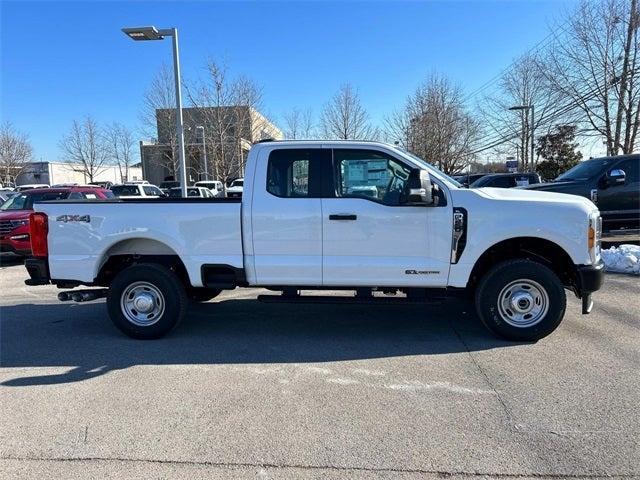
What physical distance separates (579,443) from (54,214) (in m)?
5.59

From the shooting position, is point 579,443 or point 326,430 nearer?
point 579,443

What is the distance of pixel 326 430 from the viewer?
355 cm

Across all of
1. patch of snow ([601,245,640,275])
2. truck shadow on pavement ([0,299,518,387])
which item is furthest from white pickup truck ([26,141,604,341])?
patch of snow ([601,245,640,275])

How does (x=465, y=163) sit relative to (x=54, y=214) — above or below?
above

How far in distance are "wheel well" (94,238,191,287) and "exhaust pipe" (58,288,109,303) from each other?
0.14 metres

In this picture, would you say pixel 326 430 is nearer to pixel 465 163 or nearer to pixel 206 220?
pixel 206 220

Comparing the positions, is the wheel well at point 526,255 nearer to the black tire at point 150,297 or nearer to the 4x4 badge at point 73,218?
the black tire at point 150,297

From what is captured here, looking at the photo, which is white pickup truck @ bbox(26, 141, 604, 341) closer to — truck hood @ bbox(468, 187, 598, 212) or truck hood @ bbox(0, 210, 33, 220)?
truck hood @ bbox(468, 187, 598, 212)

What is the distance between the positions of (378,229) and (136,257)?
293 cm

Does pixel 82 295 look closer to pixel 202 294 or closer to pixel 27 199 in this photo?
pixel 202 294

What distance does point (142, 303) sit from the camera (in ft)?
18.6

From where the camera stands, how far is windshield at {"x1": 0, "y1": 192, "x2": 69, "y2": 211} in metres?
12.9

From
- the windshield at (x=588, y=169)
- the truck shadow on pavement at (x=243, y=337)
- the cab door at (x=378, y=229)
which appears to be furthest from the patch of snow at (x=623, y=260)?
the cab door at (x=378, y=229)

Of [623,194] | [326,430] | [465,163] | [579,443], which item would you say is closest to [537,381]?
[579,443]
